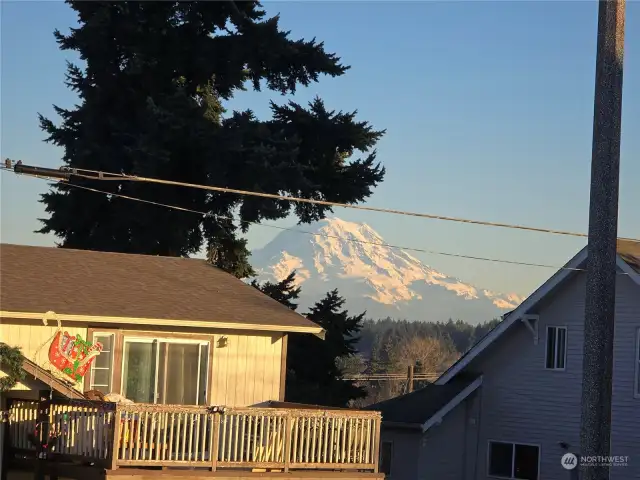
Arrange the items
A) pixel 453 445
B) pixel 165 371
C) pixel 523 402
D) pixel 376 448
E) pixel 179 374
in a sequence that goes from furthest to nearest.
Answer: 1. pixel 453 445
2. pixel 523 402
3. pixel 179 374
4. pixel 165 371
5. pixel 376 448

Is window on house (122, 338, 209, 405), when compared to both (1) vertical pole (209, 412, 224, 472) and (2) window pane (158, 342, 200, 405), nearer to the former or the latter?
(2) window pane (158, 342, 200, 405)

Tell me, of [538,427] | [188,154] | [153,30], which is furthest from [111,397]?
[153,30]

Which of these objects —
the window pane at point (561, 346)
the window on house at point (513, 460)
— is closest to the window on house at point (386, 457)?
the window on house at point (513, 460)

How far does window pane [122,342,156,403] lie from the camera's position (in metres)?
A: 22.8

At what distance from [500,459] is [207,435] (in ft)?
45.1

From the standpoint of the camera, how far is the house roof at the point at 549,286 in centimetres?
2866

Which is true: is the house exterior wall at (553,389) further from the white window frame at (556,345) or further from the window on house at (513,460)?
the window on house at (513,460)

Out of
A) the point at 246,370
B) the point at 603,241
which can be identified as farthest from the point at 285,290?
the point at 603,241

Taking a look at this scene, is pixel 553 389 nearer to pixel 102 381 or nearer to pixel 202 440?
pixel 102 381

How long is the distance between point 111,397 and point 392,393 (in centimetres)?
10997

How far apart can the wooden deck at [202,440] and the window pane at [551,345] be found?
425 inches

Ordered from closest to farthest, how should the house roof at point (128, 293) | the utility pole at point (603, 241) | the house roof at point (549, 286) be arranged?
the utility pole at point (603, 241) < the house roof at point (128, 293) < the house roof at point (549, 286)

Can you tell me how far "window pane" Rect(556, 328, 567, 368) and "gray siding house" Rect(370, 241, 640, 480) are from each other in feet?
0.12

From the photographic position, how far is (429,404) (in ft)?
105
